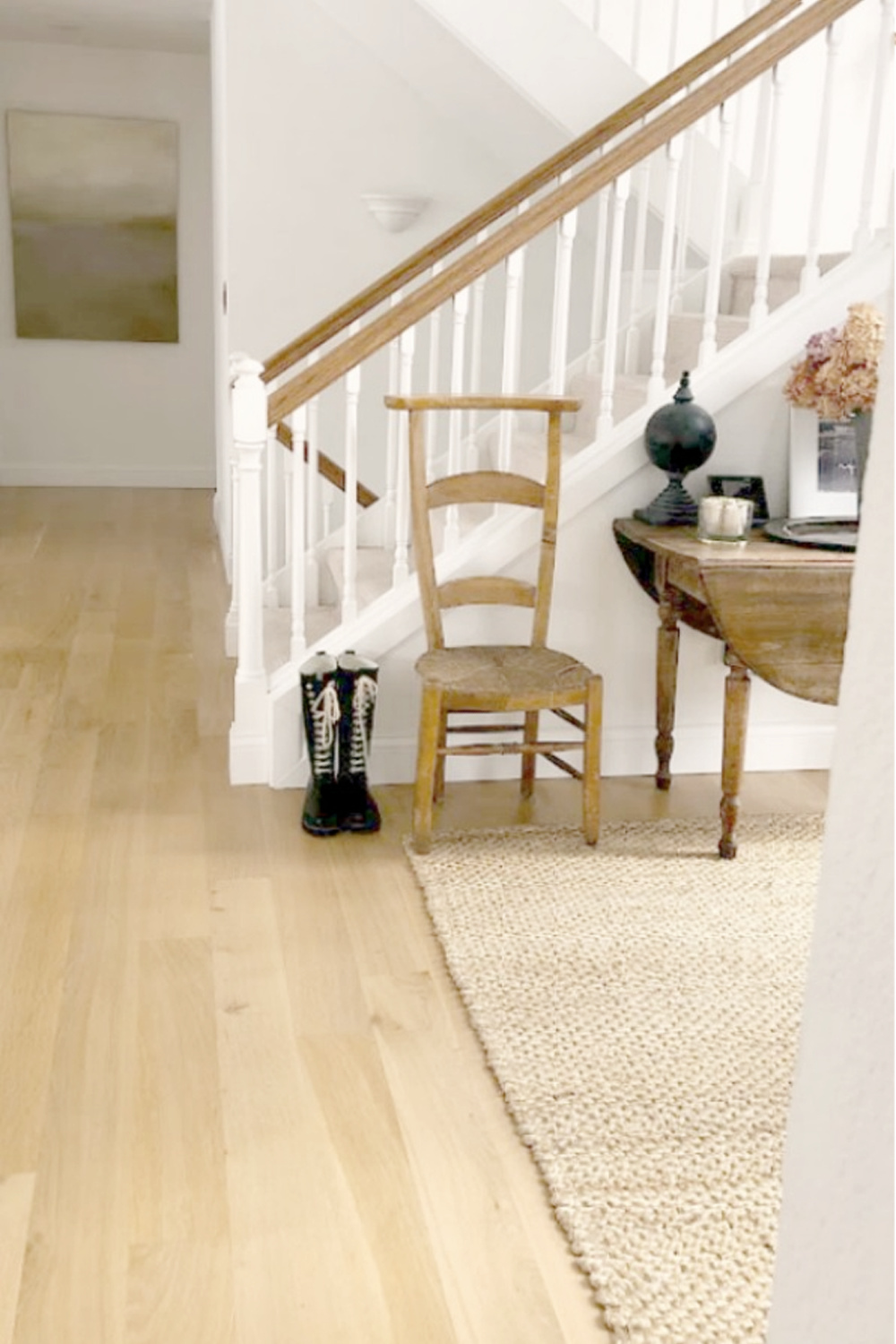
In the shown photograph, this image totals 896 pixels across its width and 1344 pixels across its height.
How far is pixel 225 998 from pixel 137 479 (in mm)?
6004

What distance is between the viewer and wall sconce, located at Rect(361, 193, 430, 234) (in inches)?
A: 180

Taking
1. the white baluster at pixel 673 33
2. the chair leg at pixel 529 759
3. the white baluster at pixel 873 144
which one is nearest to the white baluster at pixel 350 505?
the chair leg at pixel 529 759

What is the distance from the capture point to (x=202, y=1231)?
5.34 feet

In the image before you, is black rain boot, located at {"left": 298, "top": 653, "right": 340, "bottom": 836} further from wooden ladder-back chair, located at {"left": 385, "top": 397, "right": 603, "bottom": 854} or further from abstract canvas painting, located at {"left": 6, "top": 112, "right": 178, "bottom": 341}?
abstract canvas painting, located at {"left": 6, "top": 112, "right": 178, "bottom": 341}

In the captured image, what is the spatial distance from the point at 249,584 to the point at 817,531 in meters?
1.30

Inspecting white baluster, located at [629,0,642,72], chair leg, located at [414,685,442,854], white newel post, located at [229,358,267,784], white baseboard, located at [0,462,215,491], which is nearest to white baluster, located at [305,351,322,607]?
white newel post, located at [229,358,267,784]

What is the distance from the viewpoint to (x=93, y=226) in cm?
733

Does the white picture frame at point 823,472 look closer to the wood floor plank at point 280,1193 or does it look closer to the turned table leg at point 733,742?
the turned table leg at point 733,742

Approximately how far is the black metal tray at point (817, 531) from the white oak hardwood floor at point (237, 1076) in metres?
0.69

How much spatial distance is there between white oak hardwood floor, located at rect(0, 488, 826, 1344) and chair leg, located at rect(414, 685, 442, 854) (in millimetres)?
87

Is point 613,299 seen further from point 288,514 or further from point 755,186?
point 288,514

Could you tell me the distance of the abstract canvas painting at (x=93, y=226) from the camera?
23.5 ft

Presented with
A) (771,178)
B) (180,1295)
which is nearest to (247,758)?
(180,1295)

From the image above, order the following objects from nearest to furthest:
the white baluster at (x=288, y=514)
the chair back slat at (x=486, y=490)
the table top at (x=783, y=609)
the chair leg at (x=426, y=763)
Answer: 1. the table top at (x=783, y=609)
2. the chair leg at (x=426, y=763)
3. the chair back slat at (x=486, y=490)
4. the white baluster at (x=288, y=514)
